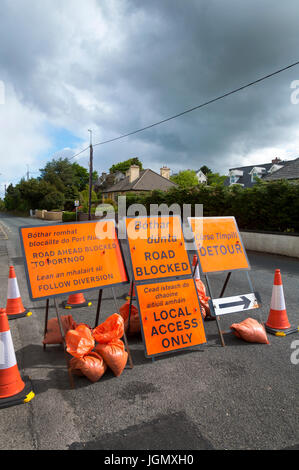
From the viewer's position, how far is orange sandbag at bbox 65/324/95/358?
11.4 feet

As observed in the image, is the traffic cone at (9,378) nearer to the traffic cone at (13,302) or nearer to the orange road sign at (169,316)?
the orange road sign at (169,316)

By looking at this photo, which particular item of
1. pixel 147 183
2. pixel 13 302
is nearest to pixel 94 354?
pixel 13 302

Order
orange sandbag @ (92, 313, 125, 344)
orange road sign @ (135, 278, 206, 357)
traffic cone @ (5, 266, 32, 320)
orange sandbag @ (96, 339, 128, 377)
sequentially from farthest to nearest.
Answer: traffic cone @ (5, 266, 32, 320) < orange road sign @ (135, 278, 206, 357) < orange sandbag @ (92, 313, 125, 344) < orange sandbag @ (96, 339, 128, 377)

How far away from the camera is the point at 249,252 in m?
13.1

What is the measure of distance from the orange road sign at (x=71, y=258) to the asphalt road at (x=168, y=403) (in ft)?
3.20

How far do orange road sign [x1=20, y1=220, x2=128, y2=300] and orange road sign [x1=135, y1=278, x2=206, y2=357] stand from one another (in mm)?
442

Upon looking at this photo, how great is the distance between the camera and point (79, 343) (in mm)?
3529

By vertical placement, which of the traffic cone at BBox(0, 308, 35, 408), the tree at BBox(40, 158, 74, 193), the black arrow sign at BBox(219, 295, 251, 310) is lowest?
the traffic cone at BBox(0, 308, 35, 408)

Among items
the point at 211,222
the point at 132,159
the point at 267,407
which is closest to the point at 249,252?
the point at 211,222

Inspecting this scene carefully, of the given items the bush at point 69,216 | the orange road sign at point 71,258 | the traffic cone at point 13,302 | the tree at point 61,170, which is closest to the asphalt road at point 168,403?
the orange road sign at point 71,258

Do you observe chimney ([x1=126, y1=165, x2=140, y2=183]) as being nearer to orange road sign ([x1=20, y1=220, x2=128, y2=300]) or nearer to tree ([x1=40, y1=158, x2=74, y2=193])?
tree ([x1=40, y1=158, x2=74, y2=193])

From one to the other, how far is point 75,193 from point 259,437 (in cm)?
6988

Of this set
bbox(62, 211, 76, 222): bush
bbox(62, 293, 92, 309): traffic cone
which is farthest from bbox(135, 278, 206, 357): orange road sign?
bbox(62, 211, 76, 222): bush

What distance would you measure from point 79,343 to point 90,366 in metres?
0.28
